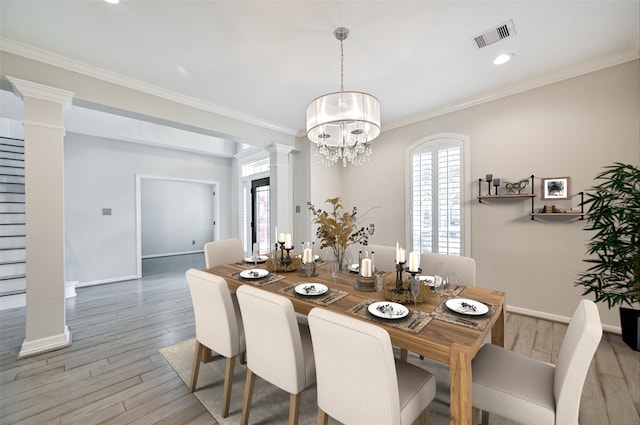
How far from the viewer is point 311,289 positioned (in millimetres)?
1806

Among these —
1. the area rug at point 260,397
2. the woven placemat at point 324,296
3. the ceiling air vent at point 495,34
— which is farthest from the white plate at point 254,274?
the ceiling air vent at point 495,34

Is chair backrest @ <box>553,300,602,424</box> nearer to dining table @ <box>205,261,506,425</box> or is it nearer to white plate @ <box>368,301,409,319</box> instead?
dining table @ <box>205,261,506,425</box>

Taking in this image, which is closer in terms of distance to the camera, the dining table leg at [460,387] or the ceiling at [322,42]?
the dining table leg at [460,387]

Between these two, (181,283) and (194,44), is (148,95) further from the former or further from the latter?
(181,283)

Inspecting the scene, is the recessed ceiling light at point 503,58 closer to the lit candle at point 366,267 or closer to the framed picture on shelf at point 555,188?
the framed picture on shelf at point 555,188

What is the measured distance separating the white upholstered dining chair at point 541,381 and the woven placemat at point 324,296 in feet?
2.72

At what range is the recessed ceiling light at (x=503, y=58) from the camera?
245 centimetres

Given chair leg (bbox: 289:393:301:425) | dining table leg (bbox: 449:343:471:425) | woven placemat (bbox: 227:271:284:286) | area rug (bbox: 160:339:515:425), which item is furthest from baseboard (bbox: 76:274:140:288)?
dining table leg (bbox: 449:343:471:425)

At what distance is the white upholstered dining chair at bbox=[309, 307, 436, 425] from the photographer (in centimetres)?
98

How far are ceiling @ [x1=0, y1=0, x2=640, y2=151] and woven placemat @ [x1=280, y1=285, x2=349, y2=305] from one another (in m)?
2.06

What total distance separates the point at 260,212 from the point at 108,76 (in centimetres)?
375

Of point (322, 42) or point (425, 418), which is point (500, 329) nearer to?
point (425, 418)

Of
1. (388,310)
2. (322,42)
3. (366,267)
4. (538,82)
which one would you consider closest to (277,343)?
(388,310)

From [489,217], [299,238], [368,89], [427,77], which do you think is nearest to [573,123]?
[489,217]
